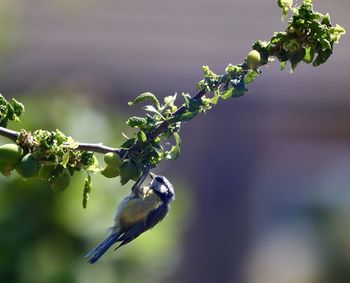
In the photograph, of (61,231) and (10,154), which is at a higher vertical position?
(10,154)

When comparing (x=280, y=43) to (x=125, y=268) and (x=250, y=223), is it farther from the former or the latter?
(x=250, y=223)

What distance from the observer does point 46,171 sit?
172cm

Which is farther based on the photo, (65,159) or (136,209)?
(136,209)

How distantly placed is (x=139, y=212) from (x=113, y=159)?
1.75 feet

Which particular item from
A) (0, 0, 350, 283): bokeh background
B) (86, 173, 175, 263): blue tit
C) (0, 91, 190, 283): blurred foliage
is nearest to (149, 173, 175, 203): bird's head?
(86, 173, 175, 263): blue tit

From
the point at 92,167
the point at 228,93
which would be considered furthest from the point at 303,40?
the point at 92,167

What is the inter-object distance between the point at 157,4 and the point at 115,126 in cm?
447

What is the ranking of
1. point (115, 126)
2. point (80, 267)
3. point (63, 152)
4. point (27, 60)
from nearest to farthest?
1. point (63, 152)
2. point (80, 267)
3. point (115, 126)
4. point (27, 60)

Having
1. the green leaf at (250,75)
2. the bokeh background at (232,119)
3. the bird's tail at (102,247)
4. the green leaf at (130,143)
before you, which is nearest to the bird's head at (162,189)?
the bird's tail at (102,247)

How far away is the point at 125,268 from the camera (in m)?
4.53

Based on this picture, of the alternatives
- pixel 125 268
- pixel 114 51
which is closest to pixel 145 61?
pixel 114 51

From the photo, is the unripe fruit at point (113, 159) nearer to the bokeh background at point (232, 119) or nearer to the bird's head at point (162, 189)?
the bird's head at point (162, 189)

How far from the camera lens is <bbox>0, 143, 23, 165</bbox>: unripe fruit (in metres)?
1.70

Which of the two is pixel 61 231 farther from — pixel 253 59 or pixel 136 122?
pixel 253 59
